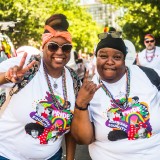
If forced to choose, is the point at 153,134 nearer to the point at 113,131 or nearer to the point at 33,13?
the point at 113,131

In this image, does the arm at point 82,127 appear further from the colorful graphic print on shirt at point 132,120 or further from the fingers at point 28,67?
the fingers at point 28,67

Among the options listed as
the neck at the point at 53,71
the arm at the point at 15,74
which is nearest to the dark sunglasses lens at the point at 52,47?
the neck at the point at 53,71

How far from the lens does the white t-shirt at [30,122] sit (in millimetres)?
2811

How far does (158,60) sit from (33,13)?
1043 cm

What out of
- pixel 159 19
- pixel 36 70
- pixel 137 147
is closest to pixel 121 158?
pixel 137 147

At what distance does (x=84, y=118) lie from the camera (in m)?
2.86

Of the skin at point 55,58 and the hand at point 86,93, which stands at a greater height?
Result: the skin at point 55,58

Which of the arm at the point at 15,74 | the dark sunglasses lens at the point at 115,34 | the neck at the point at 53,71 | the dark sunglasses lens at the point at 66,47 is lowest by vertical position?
the neck at the point at 53,71

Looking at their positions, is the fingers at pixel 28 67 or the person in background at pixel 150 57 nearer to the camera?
the fingers at pixel 28 67

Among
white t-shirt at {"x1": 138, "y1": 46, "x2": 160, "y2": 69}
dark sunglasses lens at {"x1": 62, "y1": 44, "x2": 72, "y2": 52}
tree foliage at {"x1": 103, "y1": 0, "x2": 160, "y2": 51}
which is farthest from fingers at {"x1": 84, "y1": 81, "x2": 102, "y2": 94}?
tree foliage at {"x1": 103, "y1": 0, "x2": 160, "y2": 51}

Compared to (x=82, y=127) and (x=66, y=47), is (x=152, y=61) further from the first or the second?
(x=82, y=127)

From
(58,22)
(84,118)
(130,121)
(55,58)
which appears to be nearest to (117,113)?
(130,121)

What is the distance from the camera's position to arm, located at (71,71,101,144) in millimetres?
2762

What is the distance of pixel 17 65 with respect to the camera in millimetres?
2701
